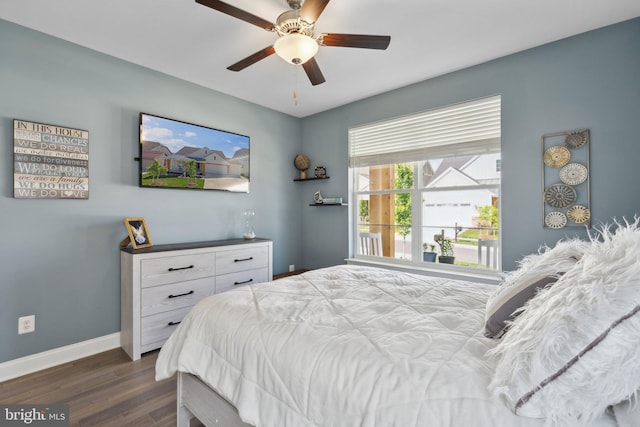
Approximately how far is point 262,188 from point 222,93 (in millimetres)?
1221

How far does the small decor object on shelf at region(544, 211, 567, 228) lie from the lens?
2.45 meters

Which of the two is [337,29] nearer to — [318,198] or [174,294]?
[318,198]

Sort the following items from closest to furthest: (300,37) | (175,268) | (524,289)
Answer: (524,289) → (300,37) → (175,268)

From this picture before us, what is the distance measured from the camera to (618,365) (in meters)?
0.69

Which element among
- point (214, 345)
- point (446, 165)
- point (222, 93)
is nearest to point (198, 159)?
point (222, 93)

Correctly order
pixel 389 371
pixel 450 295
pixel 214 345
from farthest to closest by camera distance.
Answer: pixel 450 295
pixel 214 345
pixel 389 371

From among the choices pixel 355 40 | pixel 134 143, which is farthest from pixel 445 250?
pixel 134 143

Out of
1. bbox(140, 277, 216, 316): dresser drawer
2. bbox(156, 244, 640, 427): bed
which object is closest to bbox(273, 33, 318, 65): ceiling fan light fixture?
bbox(156, 244, 640, 427): bed

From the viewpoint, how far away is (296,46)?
1.88 m

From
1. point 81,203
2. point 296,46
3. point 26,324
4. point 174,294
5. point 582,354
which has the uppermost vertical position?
point 296,46

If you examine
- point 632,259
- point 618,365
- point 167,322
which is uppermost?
point 632,259

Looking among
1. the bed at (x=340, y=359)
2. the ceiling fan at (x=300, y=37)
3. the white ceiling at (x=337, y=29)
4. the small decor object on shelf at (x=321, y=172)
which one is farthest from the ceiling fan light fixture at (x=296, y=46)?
the small decor object on shelf at (x=321, y=172)

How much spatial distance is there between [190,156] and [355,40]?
208 centimetres

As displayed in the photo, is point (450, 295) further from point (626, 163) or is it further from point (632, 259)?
point (626, 163)
